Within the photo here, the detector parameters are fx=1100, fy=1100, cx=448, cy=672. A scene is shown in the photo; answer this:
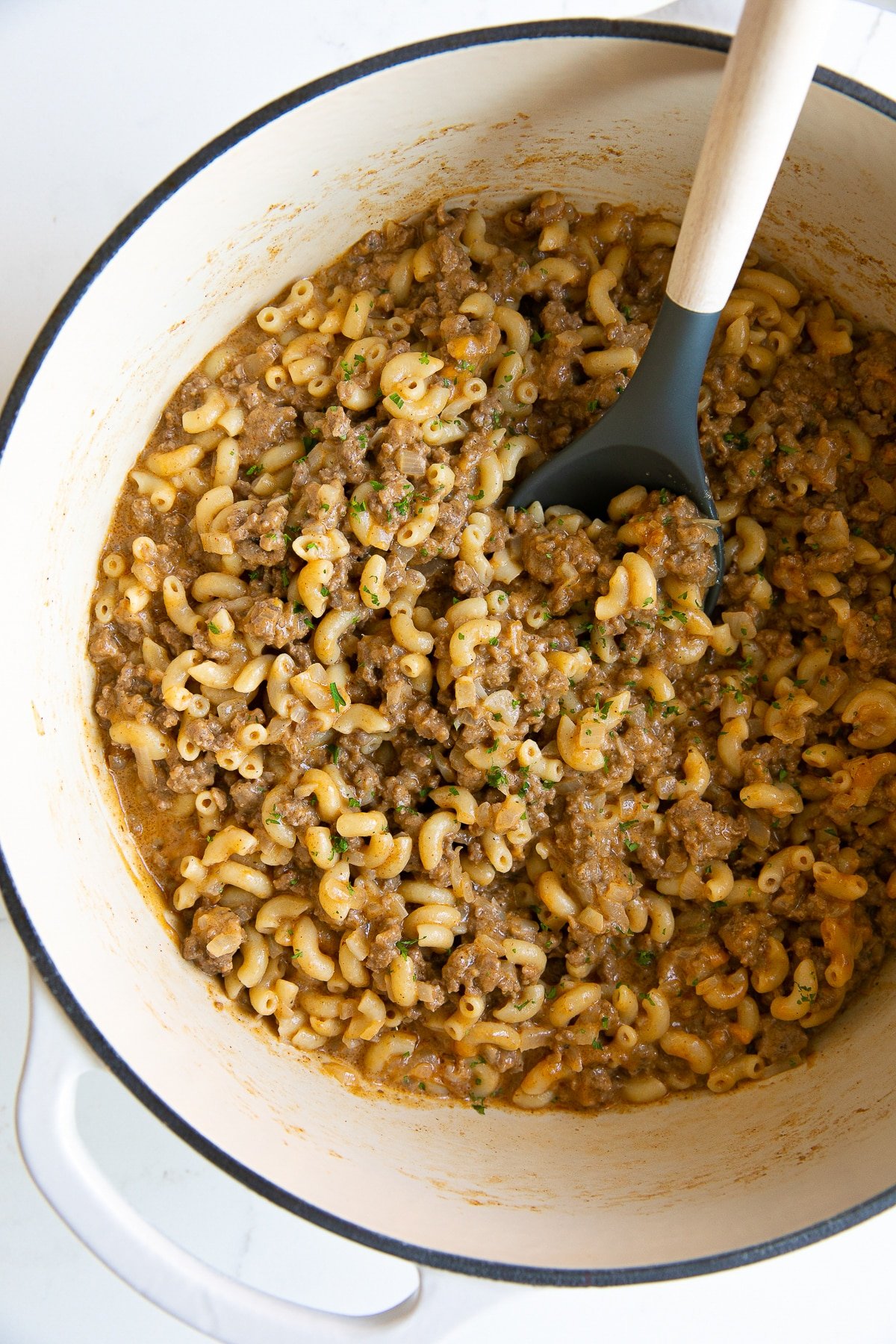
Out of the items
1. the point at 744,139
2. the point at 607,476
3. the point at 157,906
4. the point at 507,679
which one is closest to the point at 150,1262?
the point at 157,906

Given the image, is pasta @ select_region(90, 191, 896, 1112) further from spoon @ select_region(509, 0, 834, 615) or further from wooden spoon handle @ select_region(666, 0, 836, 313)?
wooden spoon handle @ select_region(666, 0, 836, 313)

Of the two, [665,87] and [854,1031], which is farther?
[854,1031]

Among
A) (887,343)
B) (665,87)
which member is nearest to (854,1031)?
(887,343)

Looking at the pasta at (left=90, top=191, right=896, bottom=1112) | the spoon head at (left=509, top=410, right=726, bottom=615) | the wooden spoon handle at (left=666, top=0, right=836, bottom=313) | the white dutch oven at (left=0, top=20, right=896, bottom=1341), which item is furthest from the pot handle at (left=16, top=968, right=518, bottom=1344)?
the wooden spoon handle at (left=666, top=0, right=836, bottom=313)

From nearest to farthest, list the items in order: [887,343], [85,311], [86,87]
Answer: [85,311] < [887,343] < [86,87]

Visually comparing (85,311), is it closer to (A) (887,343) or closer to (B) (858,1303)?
(A) (887,343)

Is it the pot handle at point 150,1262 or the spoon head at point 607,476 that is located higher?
the spoon head at point 607,476

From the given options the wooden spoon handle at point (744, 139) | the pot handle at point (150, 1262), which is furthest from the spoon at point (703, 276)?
the pot handle at point (150, 1262)

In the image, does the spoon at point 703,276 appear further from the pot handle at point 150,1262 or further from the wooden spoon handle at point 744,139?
the pot handle at point 150,1262
